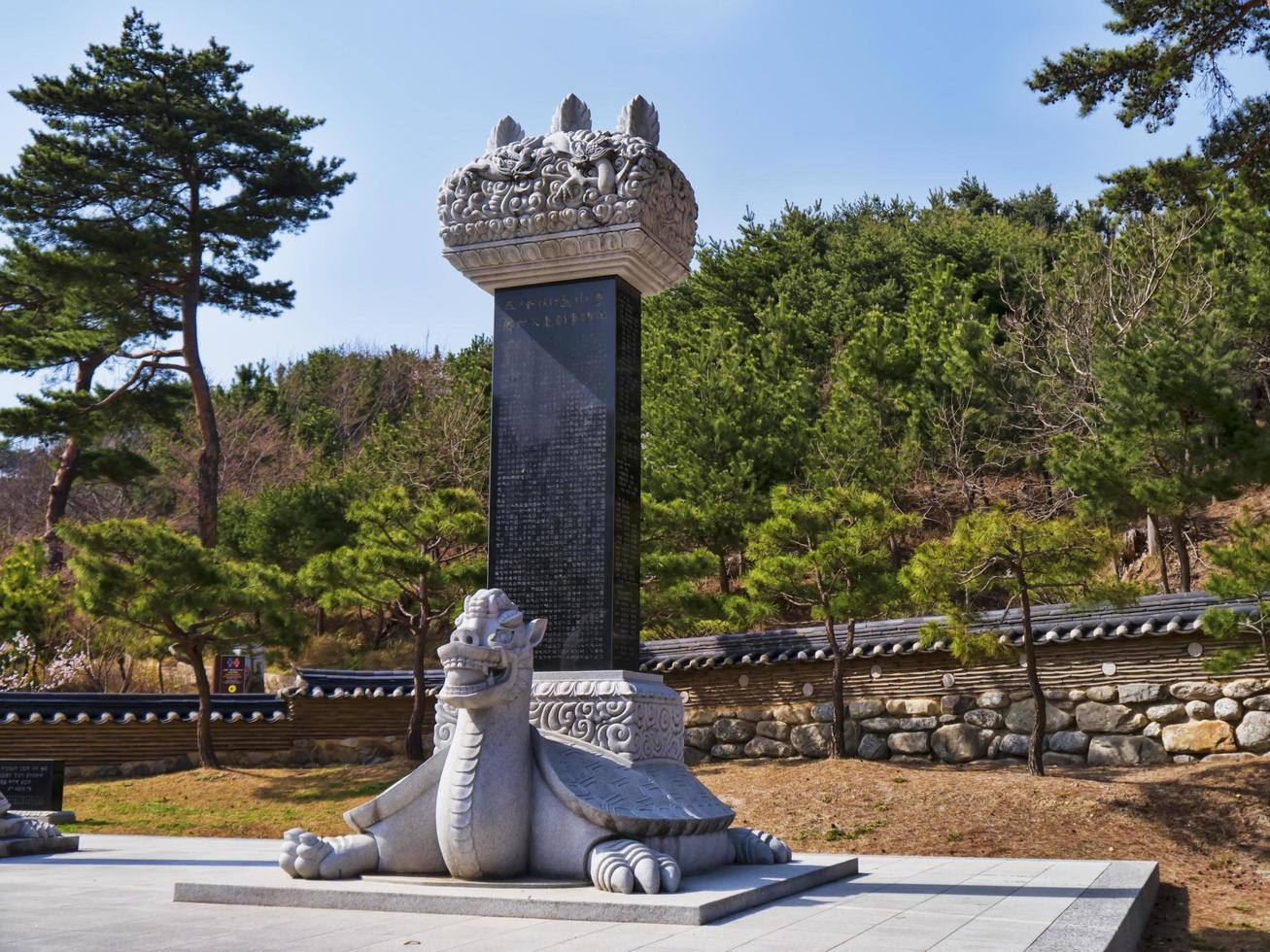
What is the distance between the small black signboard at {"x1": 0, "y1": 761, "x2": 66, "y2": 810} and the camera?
31.8 feet

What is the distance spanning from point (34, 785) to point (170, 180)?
1041 centimetres

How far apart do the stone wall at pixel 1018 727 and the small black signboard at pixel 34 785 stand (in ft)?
19.9

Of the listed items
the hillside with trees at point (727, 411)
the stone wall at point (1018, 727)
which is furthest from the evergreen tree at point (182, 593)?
the stone wall at point (1018, 727)

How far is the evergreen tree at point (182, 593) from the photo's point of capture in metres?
13.2

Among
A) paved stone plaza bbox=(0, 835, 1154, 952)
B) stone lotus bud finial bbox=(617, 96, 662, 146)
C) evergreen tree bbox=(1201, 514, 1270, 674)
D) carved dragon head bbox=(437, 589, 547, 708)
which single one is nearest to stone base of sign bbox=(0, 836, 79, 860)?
paved stone plaza bbox=(0, 835, 1154, 952)

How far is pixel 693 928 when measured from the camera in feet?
13.1

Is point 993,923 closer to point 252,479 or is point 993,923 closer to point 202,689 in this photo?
point 202,689

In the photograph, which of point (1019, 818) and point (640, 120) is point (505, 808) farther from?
point (1019, 818)

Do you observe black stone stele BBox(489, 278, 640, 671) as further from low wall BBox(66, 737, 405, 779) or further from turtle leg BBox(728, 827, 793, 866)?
low wall BBox(66, 737, 405, 779)

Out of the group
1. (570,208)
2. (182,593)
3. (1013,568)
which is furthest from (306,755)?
(570,208)

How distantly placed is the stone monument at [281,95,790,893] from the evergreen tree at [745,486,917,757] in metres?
5.61

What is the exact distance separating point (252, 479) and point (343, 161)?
10058 mm

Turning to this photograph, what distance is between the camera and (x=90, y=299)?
56.5 feet

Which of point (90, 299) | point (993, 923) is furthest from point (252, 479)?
point (993, 923)
